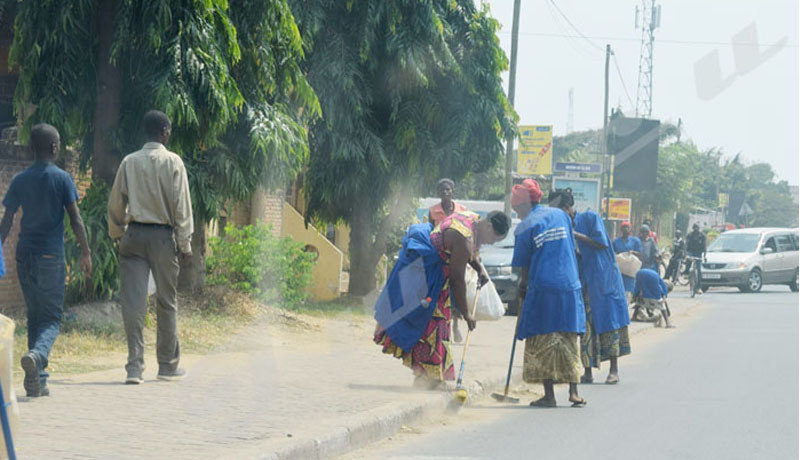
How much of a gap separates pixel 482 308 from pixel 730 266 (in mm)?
24959

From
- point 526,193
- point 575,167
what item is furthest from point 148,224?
point 575,167

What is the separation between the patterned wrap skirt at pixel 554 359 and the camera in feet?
28.6

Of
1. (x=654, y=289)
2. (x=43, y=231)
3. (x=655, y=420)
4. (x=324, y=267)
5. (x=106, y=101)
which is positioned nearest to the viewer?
(x=43, y=231)

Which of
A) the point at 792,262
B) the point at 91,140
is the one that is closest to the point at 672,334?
the point at 91,140

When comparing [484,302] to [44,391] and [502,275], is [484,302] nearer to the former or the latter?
[44,391]

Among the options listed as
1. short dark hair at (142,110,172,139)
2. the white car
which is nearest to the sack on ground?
short dark hair at (142,110,172,139)

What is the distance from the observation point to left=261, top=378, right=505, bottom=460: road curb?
615cm

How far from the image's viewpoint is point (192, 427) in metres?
6.51

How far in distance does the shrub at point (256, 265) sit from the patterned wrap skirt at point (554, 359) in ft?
20.4

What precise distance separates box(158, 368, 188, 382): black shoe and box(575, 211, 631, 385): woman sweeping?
3804 millimetres

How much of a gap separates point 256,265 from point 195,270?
914mm

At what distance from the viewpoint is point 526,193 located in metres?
8.75

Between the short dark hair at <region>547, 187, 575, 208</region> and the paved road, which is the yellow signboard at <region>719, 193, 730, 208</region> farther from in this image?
the short dark hair at <region>547, 187, 575, 208</region>

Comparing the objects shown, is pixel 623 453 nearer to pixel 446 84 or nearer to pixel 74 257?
pixel 74 257
